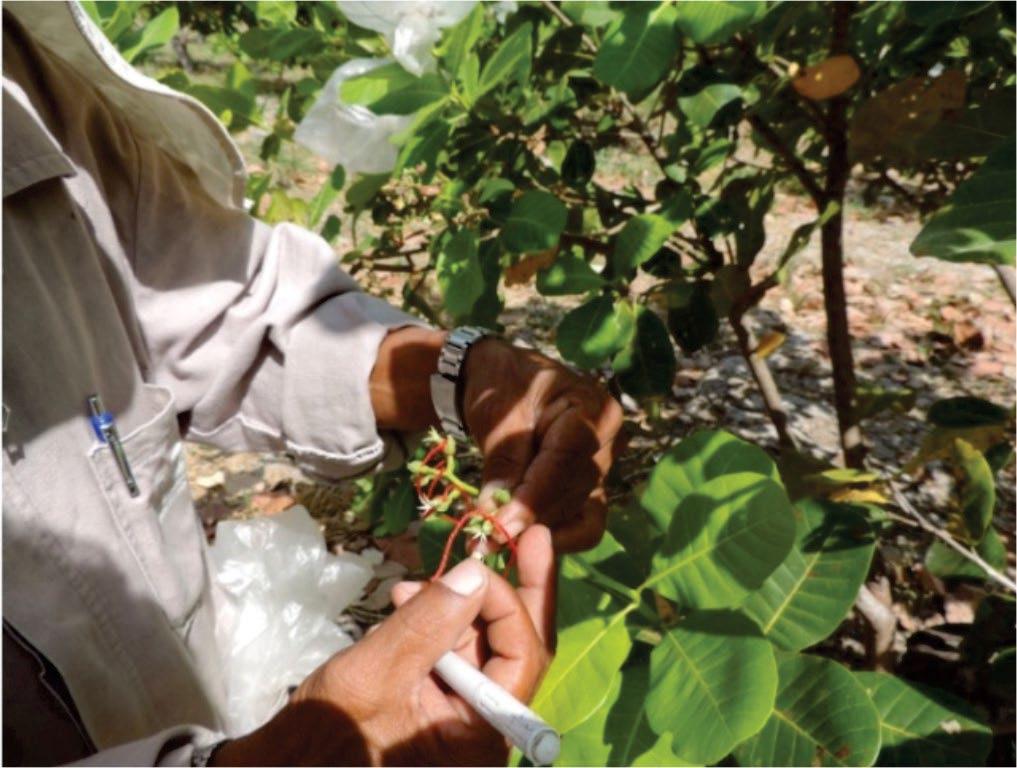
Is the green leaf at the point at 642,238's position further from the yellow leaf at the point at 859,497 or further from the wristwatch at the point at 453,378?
A: the yellow leaf at the point at 859,497

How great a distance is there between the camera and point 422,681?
0.92 meters

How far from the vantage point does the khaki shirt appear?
122 cm

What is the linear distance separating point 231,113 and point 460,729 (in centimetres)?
144

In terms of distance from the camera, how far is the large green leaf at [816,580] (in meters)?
1.07

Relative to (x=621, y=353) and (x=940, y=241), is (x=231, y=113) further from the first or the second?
(x=940, y=241)

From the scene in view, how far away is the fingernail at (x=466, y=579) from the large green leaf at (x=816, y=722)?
40 cm

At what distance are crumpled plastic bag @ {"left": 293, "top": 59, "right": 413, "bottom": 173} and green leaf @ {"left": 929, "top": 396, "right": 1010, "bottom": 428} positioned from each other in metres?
1.02

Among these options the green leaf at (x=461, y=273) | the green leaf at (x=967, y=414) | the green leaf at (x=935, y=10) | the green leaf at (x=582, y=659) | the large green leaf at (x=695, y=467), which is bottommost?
the green leaf at (x=967, y=414)

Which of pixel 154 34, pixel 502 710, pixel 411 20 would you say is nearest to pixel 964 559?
pixel 502 710

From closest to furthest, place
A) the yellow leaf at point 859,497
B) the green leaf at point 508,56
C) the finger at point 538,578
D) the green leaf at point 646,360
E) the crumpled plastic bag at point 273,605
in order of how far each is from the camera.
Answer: the finger at point 538,578
the green leaf at point 508,56
the yellow leaf at point 859,497
the green leaf at point 646,360
the crumpled plastic bag at point 273,605

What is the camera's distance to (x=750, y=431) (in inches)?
119

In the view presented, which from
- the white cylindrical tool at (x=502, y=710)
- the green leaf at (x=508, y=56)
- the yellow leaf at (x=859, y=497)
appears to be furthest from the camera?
the yellow leaf at (x=859, y=497)

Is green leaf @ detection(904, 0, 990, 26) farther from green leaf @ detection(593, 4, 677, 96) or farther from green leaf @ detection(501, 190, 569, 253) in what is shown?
green leaf @ detection(501, 190, 569, 253)

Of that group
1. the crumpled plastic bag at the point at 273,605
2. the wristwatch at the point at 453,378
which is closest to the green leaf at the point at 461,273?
the wristwatch at the point at 453,378
